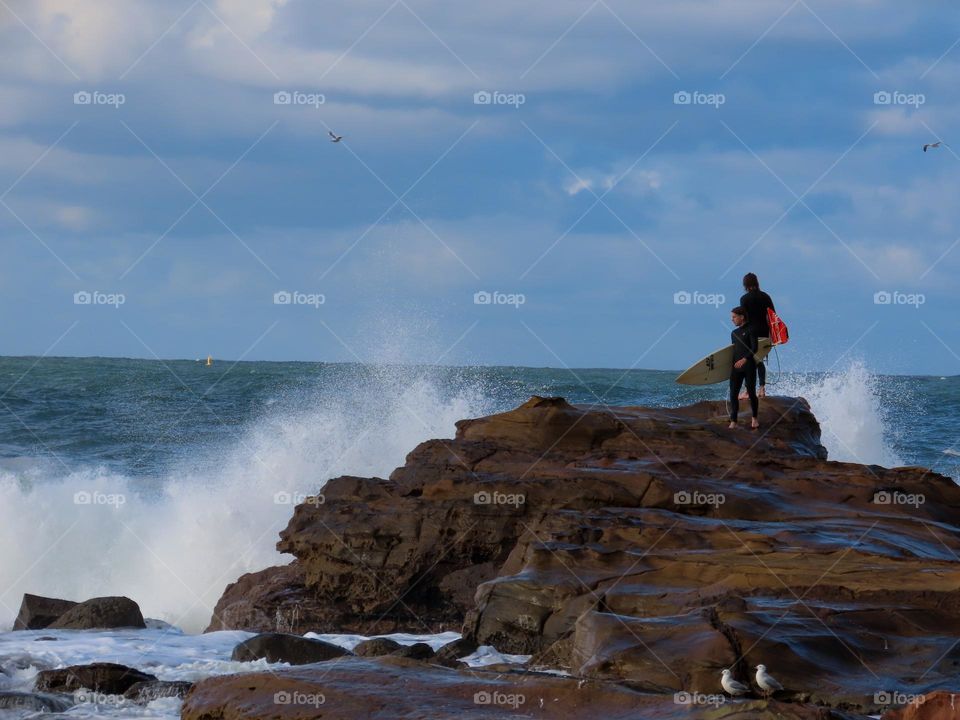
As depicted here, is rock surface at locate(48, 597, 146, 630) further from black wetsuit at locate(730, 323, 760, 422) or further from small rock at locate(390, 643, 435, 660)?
black wetsuit at locate(730, 323, 760, 422)

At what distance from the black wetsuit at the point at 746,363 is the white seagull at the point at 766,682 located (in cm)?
656

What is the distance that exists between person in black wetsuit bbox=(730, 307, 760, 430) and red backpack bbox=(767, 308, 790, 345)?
32 centimetres

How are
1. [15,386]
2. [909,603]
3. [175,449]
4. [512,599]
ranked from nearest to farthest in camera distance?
[909,603]
[512,599]
[175,449]
[15,386]

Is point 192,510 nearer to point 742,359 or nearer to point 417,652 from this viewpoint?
point 742,359

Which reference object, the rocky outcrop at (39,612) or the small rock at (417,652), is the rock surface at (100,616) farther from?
the small rock at (417,652)

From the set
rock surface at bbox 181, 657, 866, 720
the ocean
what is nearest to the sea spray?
the ocean

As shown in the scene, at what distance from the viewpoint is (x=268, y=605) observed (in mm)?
10484

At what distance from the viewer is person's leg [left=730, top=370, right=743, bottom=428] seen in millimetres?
12312

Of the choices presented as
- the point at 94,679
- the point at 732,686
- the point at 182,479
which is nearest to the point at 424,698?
the point at 732,686

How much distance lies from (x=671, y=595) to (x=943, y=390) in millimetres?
42869

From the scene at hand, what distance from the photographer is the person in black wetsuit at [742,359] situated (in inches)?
480

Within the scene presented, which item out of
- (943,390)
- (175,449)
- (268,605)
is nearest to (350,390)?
(175,449)

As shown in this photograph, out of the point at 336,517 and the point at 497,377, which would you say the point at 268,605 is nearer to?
the point at 336,517

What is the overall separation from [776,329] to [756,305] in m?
0.37
